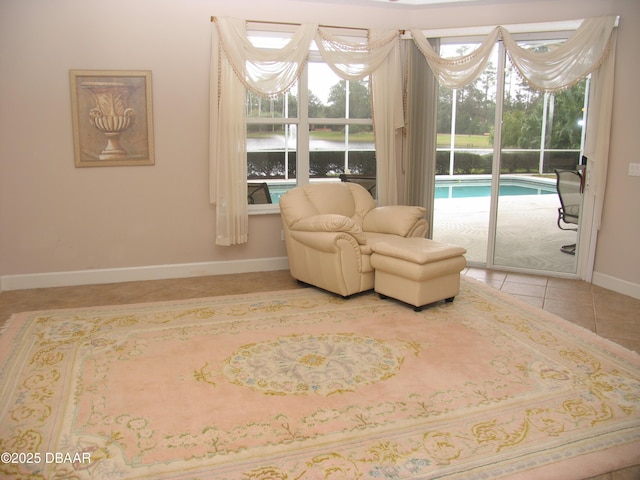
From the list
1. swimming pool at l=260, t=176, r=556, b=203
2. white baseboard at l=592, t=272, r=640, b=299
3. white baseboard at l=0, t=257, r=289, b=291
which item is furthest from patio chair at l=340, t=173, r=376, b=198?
white baseboard at l=592, t=272, r=640, b=299

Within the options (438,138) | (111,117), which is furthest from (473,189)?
(111,117)

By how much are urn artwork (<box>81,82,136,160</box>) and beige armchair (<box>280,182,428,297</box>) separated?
159 cm

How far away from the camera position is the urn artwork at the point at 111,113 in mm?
4672

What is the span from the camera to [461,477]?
2123mm

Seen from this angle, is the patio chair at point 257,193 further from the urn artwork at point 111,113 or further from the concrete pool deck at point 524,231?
the concrete pool deck at point 524,231

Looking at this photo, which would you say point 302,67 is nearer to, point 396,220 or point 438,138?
point 438,138

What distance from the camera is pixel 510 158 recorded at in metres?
5.34

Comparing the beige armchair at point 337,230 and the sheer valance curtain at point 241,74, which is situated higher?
the sheer valance curtain at point 241,74

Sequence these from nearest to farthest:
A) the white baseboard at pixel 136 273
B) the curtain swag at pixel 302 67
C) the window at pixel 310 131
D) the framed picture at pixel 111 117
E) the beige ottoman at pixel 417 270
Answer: the beige ottoman at pixel 417 270
the framed picture at pixel 111 117
the white baseboard at pixel 136 273
the curtain swag at pixel 302 67
the window at pixel 310 131

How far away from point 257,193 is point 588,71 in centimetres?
332

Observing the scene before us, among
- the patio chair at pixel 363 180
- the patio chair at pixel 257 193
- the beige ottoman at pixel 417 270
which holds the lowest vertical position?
the beige ottoman at pixel 417 270

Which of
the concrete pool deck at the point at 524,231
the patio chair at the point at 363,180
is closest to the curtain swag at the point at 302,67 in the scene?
the patio chair at the point at 363,180

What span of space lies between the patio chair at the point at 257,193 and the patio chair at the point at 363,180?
34.2 inches

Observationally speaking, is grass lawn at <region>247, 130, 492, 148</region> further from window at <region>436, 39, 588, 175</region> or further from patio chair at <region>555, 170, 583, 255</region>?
patio chair at <region>555, 170, 583, 255</region>
